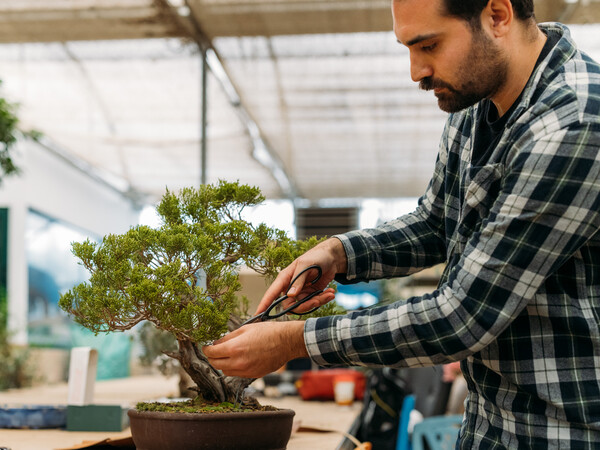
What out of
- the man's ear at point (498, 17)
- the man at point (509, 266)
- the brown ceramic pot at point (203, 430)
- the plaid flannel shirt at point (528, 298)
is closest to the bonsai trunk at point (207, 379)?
the brown ceramic pot at point (203, 430)

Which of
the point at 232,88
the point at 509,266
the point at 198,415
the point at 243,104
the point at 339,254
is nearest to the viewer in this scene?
the point at 509,266

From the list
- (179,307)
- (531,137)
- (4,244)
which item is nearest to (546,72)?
(531,137)

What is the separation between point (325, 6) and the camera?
552 centimetres

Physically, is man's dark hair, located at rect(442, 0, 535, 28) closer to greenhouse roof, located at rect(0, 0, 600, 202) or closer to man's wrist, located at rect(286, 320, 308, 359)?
man's wrist, located at rect(286, 320, 308, 359)

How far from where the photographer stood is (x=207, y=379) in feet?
4.09

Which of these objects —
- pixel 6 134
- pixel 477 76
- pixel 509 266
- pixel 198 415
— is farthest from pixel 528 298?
pixel 6 134

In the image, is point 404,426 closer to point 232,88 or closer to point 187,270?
point 187,270

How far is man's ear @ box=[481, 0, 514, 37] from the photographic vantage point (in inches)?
38.1

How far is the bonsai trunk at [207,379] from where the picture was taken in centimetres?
123

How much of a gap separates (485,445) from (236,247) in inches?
20.2

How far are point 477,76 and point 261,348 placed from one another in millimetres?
461

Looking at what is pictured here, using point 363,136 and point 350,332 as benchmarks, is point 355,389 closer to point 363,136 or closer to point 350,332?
point 350,332

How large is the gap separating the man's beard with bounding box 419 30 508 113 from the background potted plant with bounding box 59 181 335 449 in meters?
0.42

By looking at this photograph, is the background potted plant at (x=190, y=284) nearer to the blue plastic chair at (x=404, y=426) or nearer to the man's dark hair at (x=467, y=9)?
the man's dark hair at (x=467, y=9)
